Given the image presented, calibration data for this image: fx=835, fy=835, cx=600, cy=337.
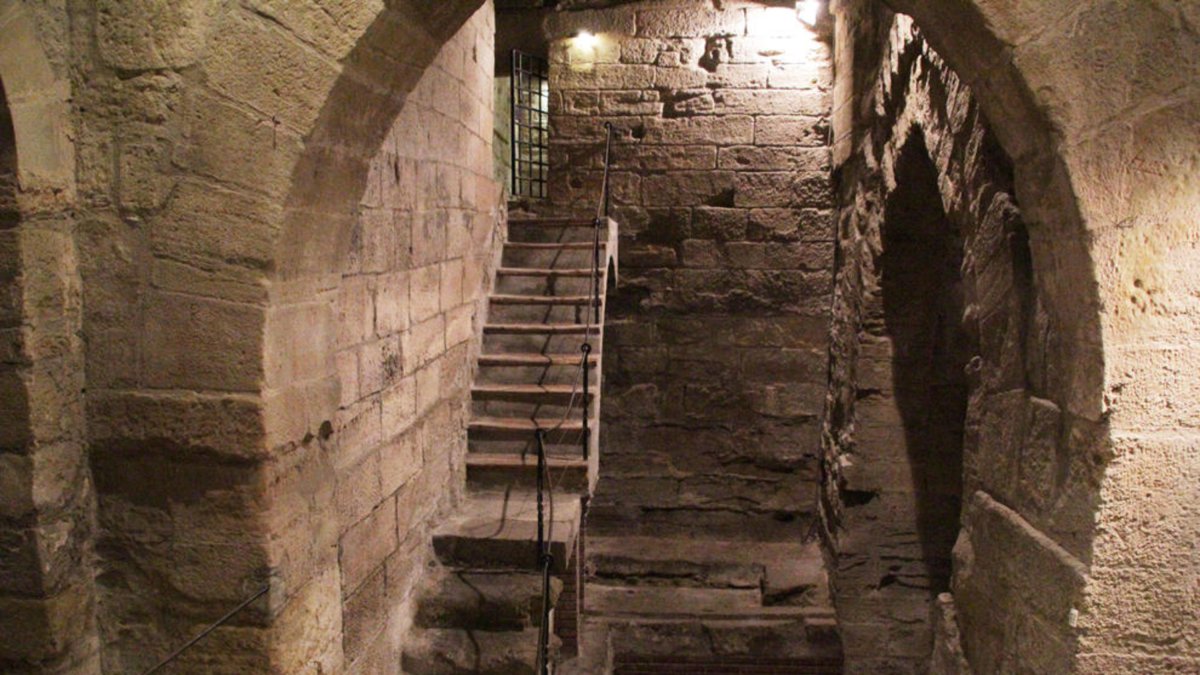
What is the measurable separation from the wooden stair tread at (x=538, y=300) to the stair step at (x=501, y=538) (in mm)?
1518

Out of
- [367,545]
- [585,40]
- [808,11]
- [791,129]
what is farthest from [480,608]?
[808,11]

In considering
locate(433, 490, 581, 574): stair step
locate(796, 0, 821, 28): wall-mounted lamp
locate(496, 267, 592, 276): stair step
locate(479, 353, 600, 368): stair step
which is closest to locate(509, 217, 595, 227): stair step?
locate(496, 267, 592, 276): stair step

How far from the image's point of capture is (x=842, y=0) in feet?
19.9

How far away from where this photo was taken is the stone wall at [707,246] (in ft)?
22.1

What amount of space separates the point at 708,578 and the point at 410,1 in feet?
17.5

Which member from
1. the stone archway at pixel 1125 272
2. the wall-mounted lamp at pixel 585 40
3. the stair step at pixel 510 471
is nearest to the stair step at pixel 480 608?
the stair step at pixel 510 471

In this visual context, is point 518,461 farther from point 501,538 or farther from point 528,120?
point 528,120

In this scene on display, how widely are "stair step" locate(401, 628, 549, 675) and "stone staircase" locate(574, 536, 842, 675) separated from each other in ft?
4.08

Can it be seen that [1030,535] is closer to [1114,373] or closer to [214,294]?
[1114,373]

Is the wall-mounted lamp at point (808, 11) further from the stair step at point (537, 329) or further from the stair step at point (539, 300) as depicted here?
the stair step at point (537, 329)

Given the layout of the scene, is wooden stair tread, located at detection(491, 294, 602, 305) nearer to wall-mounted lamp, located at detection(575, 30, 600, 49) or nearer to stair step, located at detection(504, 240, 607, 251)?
stair step, located at detection(504, 240, 607, 251)

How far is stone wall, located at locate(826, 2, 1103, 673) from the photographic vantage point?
6.41ft

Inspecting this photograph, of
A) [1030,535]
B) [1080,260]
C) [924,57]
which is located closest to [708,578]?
[924,57]

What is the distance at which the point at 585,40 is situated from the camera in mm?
6945
